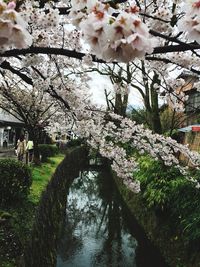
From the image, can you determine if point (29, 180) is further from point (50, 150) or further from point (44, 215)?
point (50, 150)

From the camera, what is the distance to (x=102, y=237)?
46.1 ft

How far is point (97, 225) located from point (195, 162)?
7.07 meters

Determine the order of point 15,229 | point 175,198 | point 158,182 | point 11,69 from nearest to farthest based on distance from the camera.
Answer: point 11,69
point 15,229
point 175,198
point 158,182

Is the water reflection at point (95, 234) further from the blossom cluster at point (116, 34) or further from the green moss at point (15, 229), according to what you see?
the blossom cluster at point (116, 34)

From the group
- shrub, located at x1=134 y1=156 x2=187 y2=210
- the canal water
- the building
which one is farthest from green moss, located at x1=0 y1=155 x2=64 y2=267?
the building

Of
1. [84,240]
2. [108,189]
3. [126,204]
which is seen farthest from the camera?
[108,189]

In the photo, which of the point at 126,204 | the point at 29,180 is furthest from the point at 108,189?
the point at 29,180

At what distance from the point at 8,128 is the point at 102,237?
23.7 meters

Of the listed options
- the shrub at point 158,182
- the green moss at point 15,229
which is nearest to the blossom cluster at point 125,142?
the shrub at point 158,182

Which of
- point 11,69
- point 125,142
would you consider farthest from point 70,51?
point 125,142


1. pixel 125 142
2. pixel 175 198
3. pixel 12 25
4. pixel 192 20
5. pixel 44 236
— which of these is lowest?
pixel 44 236

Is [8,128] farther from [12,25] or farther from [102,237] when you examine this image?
[12,25]

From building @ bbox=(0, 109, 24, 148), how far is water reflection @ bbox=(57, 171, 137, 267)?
1255 cm

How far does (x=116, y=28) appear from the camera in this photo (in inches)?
67.6
